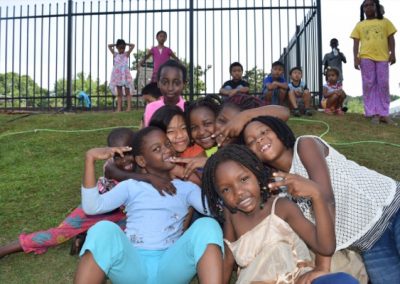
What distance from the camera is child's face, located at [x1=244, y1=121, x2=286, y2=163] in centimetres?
254

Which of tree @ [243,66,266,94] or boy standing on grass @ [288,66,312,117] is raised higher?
tree @ [243,66,266,94]

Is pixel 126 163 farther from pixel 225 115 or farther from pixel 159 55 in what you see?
pixel 159 55

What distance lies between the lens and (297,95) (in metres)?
8.53

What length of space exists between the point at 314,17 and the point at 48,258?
809 centimetres

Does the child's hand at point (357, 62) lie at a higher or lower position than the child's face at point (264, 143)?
higher

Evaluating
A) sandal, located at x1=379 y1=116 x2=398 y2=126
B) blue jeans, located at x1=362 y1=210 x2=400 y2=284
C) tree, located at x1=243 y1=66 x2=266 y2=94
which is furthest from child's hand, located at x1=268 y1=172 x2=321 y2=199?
tree, located at x1=243 y1=66 x2=266 y2=94

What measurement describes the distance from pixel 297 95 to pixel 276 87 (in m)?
0.77

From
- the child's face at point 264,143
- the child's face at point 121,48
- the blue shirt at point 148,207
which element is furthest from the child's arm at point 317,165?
the child's face at point 121,48

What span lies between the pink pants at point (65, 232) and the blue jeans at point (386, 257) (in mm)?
1700

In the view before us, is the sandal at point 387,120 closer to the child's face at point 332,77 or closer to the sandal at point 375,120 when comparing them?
the sandal at point 375,120

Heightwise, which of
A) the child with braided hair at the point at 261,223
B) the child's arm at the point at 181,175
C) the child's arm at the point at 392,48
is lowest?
the child with braided hair at the point at 261,223

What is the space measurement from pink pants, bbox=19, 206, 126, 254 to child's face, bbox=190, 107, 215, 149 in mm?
802

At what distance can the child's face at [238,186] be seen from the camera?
234cm

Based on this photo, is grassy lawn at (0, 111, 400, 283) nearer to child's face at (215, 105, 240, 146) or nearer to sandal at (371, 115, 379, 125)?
sandal at (371, 115, 379, 125)
